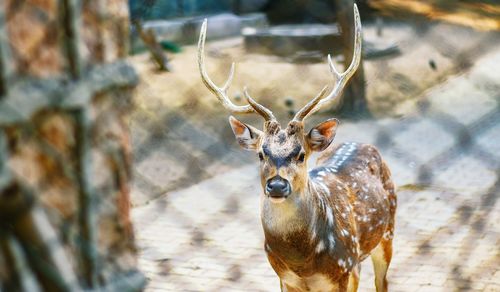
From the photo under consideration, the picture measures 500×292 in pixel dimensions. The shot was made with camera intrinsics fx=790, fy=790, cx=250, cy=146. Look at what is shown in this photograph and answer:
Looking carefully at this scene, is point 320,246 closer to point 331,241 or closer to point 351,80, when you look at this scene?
point 331,241

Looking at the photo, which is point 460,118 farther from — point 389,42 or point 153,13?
point 153,13

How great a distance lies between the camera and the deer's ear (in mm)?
3435

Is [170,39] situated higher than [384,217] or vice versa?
[384,217]

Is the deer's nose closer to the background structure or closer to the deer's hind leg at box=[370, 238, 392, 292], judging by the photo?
the deer's hind leg at box=[370, 238, 392, 292]

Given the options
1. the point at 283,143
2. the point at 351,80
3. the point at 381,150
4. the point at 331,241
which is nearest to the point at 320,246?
the point at 331,241

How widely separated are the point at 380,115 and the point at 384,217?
14.7 feet

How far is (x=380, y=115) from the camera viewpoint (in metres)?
8.27

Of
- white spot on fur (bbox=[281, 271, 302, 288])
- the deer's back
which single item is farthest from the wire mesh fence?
white spot on fur (bbox=[281, 271, 302, 288])

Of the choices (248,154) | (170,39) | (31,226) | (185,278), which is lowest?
(170,39)

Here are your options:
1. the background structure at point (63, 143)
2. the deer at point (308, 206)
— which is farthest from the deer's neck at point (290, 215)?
the background structure at point (63, 143)

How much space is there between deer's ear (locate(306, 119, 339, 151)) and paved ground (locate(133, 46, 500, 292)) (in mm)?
1222

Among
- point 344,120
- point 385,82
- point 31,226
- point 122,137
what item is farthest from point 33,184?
point 385,82

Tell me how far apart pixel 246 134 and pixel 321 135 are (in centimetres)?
34

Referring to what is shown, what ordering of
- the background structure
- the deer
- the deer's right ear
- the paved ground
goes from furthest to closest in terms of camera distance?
the paved ground, the deer's right ear, the deer, the background structure
